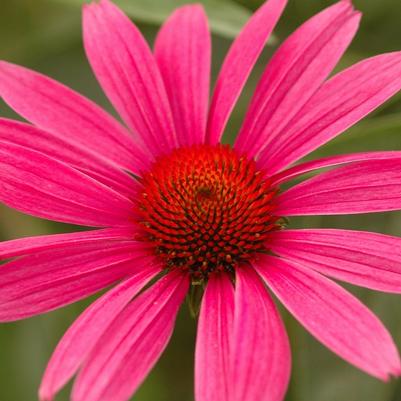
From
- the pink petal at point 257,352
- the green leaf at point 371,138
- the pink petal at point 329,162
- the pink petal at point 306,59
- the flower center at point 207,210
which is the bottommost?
the pink petal at point 257,352

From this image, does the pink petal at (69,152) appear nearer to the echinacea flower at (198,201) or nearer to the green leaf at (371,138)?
the echinacea flower at (198,201)

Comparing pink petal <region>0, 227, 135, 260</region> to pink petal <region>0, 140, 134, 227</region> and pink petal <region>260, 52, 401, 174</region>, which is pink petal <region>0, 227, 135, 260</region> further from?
pink petal <region>260, 52, 401, 174</region>

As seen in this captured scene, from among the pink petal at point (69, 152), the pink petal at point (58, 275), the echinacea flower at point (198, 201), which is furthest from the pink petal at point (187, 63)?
the pink petal at point (58, 275)

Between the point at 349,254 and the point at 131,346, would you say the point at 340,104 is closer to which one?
the point at 349,254

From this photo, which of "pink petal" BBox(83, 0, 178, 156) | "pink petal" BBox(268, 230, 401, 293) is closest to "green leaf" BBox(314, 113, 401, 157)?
"pink petal" BBox(268, 230, 401, 293)

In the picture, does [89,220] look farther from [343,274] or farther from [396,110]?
[396,110]

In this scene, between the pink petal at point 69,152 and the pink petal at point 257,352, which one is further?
the pink petal at point 69,152

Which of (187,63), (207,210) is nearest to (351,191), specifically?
(207,210)
